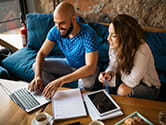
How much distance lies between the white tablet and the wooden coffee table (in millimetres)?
52

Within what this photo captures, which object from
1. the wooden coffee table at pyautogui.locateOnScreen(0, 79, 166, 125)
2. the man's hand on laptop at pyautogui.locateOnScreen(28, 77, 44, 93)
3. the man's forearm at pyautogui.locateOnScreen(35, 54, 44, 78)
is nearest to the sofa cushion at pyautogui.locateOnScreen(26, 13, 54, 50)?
the man's forearm at pyautogui.locateOnScreen(35, 54, 44, 78)

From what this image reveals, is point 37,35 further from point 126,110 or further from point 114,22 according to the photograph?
point 126,110

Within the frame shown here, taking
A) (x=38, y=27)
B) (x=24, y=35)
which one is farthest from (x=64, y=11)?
(x=24, y=35)

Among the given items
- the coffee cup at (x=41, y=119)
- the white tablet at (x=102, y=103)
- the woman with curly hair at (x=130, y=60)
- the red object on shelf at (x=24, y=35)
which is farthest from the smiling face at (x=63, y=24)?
the red object on shelf at (x=24, y=35)

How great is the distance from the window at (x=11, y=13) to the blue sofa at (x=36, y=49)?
0.52 metres

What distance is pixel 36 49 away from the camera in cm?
254

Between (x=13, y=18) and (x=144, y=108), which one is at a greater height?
(x=13, y=18)

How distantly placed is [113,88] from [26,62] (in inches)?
44.3

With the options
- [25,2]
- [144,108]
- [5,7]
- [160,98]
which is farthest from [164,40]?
[5,7]

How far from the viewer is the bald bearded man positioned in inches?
62.3

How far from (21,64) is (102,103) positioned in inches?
51.6

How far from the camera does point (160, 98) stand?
1775 mm

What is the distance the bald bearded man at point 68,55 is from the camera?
158 centimetres

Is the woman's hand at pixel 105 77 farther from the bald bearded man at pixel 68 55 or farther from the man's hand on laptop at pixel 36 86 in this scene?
the man's hand on laptop at pixel 36 86
